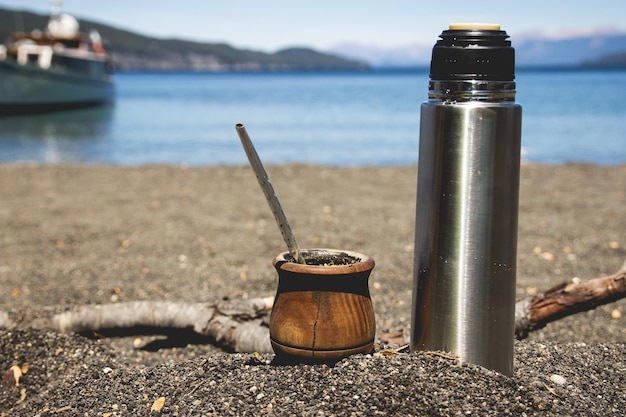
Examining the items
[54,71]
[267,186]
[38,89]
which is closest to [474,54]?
[267,186]

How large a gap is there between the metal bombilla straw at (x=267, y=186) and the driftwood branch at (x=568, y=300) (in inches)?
77.4

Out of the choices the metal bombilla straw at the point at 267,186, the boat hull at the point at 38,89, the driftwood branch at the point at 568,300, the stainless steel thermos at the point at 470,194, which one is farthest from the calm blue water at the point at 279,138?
the stainless steel thermos at the point at 470,194

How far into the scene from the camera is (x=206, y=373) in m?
3.43

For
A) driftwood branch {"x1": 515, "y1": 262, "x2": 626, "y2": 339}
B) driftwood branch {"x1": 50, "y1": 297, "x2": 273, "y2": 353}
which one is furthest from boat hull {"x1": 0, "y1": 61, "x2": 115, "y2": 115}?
driftwood branch {"x1": 515, "y1": 262, "x2": 626, "y2": 339}

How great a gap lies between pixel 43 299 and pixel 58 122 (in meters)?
35.8

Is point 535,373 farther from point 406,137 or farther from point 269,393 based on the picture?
point 406,137

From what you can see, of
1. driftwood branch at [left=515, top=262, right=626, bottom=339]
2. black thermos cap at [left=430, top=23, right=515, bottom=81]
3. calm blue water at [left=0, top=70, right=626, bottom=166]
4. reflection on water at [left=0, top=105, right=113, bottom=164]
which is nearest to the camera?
black thermos cap at [left=430, top=23, right=515, bottom=81]

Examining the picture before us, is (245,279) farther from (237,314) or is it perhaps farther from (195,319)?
(237,314)

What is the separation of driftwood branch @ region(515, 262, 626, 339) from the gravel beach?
0.92ft

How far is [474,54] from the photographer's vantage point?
3043 mm

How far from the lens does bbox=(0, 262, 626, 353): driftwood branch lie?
4.48m

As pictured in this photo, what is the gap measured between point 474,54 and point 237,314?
2444 millimetres

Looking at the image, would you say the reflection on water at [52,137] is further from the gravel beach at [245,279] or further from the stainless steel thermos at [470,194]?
the stainless steel thermos at [470,194]

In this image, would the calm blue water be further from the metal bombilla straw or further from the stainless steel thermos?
the stainless steel thermos
